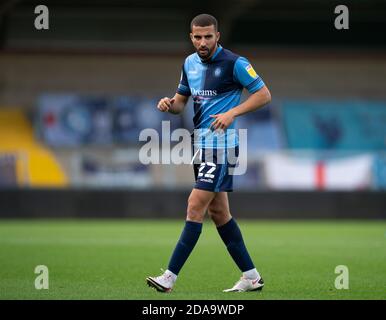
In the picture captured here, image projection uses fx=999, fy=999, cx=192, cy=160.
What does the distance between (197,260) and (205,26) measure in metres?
4.43

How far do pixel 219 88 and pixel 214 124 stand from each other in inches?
19.5

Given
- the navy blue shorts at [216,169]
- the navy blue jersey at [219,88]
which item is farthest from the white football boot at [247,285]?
the navy blue jersey at [219,88]

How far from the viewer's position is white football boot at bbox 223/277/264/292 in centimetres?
930

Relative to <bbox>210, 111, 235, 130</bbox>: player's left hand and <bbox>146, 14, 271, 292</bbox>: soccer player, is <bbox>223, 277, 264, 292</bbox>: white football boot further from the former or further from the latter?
<bbox>210, 111, 235, 130</bbox>: player's left hand

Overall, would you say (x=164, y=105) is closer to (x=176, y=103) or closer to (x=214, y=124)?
(x=176, y=103)

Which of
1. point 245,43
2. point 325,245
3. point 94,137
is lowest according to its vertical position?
point 325,245

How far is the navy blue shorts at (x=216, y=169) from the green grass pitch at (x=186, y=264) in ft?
3.21

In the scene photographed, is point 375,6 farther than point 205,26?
Yes

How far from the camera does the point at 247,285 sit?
30.6ft

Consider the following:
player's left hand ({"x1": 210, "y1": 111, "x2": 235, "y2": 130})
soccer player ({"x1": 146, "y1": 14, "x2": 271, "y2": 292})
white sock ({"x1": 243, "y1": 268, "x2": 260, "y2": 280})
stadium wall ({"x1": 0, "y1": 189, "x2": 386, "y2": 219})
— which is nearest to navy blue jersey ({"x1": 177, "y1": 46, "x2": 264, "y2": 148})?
soccer player ({"x1": 146, "y1": 14, "x2": 271, "y2": 292})

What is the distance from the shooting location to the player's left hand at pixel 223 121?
29.1ft

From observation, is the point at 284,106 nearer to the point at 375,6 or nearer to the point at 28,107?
the point at 375,6

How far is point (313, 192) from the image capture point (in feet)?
77.2
